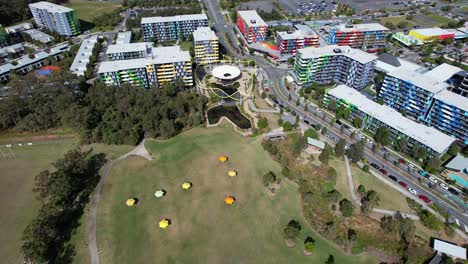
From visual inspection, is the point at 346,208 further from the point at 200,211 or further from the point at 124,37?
the point at 124,37

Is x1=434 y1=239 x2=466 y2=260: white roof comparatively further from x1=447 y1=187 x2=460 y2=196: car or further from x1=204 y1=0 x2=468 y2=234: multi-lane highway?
x1=447 y1=187 x2=460 y2=196: car

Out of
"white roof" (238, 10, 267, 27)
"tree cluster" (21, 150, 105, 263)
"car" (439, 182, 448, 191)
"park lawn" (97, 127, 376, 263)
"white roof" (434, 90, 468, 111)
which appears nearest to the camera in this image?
"tree cluster" (21, 150, 105, 263)

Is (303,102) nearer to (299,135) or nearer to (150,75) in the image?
(299,135)

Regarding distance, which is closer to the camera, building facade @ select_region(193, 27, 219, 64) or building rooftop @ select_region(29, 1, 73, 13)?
building facade @ select_region(193, 27, 219, 64)

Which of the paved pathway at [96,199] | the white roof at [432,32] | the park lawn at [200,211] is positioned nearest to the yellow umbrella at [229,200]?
the park lawn at [200,211]

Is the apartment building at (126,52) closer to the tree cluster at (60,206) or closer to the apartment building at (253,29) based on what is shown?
the apartment building at (253,29)

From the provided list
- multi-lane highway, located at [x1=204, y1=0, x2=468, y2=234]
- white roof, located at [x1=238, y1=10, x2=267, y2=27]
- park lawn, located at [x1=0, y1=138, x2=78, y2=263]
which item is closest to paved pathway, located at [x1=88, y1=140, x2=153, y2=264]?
park lawn, located at [x1=0, y1=138, x2=78, y2=263]

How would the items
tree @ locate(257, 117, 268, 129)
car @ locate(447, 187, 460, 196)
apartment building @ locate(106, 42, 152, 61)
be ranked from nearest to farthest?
car @ locate(447, 187, 460, 196) → tree @ locate(257, 117, 268, 129) → apartment building @ locate(106, 42, 152, 61)
